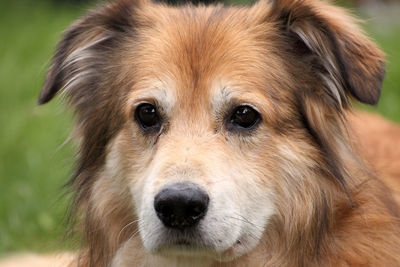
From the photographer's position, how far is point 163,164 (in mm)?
3283

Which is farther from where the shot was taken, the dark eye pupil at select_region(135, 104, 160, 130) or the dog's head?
the dark eye pupil at select_region(135, 104, 160, 130)

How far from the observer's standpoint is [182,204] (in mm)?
3104

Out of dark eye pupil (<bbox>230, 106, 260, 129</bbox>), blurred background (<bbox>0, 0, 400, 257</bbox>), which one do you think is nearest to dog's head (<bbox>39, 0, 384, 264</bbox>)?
dark eye pupil (<bbox>230, 106, 260, 129</bbox>)

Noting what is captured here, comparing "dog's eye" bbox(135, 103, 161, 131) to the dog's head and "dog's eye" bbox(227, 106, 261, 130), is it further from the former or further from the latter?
"dog's eye" bbox(227, 106, 261, 130)

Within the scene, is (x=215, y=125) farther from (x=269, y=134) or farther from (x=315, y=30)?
(x=315, y=30)

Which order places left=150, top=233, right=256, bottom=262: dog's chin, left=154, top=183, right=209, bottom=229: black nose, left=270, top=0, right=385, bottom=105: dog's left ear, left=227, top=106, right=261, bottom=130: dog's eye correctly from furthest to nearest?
left=227, top=106, right=261, bottom=130: dog's eye, left=270, top=0, right=385, bottom=105: dog's left ear, left=150, top=233, right=256, bottom=262: dog's chin, left=154, top=183, right=209, bottom=229: black nose

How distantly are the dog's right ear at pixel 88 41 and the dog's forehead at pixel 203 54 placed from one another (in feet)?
0.67

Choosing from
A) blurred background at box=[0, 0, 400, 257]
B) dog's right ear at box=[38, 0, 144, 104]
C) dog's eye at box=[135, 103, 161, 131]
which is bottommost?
blurred background at box=[0, 0, 400, 257]

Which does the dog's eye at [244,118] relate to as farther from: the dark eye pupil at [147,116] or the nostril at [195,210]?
the nostril at [195,210]

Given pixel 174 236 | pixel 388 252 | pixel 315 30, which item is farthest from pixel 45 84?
pixel 388 252

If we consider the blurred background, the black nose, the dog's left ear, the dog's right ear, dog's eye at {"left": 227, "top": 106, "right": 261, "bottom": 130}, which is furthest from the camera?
the blurred background

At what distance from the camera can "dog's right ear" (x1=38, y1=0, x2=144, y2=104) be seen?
4008 millimetres

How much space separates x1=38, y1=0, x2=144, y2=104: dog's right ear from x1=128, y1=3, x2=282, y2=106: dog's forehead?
0.20 meters

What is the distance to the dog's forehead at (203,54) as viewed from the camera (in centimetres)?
353
